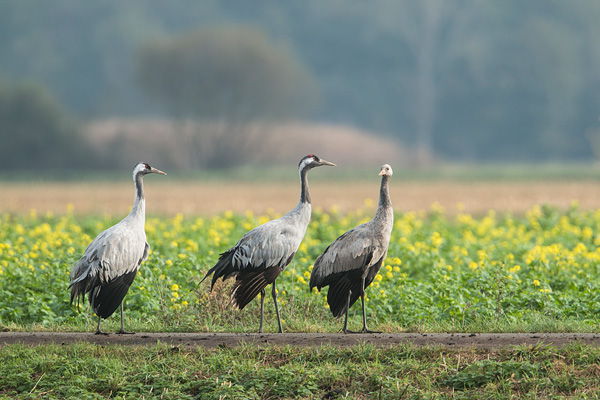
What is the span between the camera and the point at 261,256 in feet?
31.0

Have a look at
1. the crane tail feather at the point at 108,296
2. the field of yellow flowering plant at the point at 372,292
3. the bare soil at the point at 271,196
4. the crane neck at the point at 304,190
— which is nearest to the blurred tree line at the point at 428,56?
the bare soil at the point at 271,196

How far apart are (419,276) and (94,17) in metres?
76.4

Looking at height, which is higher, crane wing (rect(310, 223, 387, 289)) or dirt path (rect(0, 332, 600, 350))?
crane wing (rect(310, 223, 387, 289))

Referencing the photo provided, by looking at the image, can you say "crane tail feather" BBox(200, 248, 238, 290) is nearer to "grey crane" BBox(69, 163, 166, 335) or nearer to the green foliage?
"grey crane" BBox(69, 163, 166, 335)

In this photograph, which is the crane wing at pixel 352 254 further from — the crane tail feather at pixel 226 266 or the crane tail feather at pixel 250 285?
the crane tail feather at pixel 226 266

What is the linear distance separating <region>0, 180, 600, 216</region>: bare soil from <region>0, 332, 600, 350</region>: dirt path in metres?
16.1

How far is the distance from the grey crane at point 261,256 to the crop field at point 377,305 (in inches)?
20.6

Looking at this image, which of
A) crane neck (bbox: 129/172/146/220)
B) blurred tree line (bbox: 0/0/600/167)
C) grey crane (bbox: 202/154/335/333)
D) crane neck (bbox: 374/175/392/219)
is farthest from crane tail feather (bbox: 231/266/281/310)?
blurred tree line (bbox: 0/0/600/167)

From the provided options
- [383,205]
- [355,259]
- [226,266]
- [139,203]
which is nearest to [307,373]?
[355,259]

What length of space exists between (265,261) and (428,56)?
264ft

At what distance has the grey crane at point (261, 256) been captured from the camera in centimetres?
946

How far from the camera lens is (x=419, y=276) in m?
13.3

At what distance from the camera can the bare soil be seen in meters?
30.3

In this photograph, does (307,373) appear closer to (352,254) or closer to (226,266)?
(352,254)
